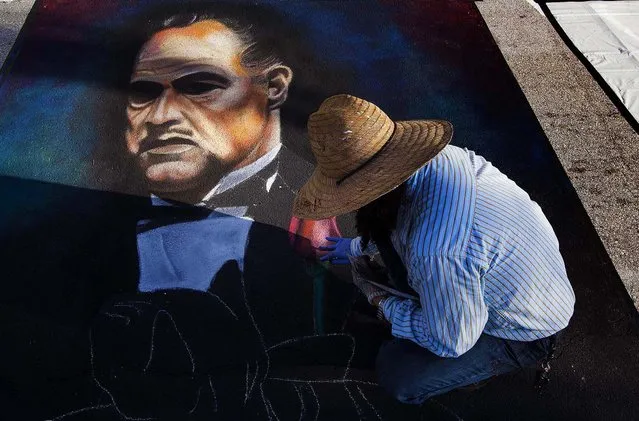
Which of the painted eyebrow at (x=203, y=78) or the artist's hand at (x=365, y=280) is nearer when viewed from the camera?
the artist's hand at (x=365, y=280)

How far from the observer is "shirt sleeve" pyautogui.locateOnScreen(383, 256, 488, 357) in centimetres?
175

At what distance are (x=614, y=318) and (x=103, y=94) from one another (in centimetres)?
285

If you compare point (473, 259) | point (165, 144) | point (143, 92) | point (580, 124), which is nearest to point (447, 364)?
point (473, 259)

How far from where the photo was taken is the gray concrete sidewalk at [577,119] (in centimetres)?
293

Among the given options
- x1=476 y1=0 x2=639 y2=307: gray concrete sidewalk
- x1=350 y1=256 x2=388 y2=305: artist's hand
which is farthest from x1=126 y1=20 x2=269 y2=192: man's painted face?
x1=476 y1=0 x2=639 y2=307: gray concrete sidewalk

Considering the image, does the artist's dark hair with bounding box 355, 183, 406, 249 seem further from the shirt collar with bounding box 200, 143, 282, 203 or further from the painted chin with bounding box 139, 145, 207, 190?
the painted chin with bounding box 139, 145, 207, 190

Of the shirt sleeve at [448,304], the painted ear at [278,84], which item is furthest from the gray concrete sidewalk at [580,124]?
the painted ear at [278,84]

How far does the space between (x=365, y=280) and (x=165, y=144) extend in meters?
1.40

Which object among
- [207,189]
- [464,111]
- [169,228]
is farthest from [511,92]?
[169,228]

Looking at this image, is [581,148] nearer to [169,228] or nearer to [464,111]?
[464,111]

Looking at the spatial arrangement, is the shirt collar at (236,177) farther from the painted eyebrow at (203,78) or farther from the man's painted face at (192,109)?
the painted eyebrow at (203,78)

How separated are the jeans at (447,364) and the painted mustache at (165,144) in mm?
1545

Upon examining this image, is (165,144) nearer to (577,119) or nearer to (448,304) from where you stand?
(448,304)

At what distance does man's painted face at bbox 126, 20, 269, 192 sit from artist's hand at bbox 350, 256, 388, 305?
98cm
